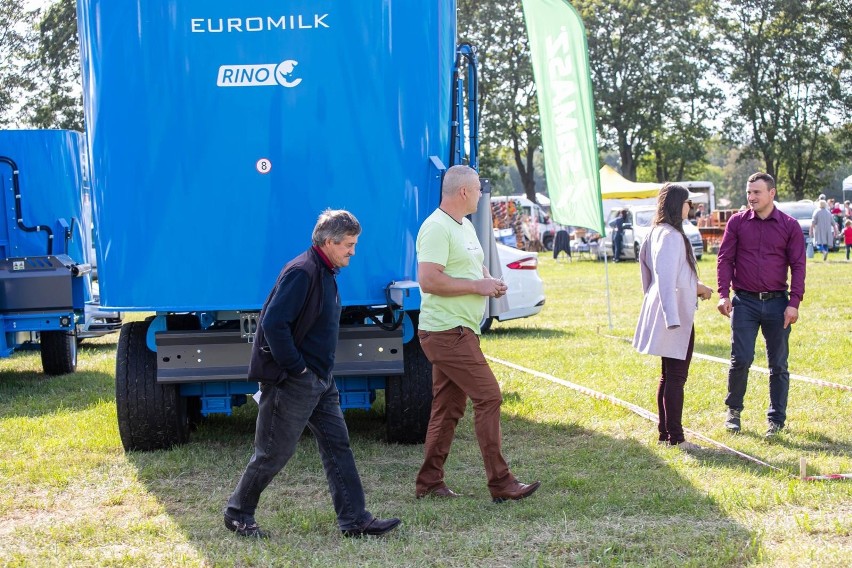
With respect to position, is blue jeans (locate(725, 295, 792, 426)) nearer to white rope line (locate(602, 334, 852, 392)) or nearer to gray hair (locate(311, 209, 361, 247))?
white rope line (locate(602, 334, 852, 392))

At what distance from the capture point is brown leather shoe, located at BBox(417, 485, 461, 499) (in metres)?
6.30

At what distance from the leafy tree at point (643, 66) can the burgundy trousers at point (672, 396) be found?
155 feet

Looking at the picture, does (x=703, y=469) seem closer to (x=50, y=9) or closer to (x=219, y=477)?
(x=219, y=477)

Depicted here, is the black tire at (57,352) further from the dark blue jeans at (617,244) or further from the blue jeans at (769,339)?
the dark blue jeans at (617,244)

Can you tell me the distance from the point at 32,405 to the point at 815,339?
867cm

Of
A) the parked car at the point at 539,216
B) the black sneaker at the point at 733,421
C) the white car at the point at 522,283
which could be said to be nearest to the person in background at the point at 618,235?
the parked car at the point at 539,216

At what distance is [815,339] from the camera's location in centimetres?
1292

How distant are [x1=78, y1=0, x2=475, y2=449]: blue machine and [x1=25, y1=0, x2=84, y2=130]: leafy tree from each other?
111 feet

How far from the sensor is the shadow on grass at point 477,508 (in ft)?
17.0

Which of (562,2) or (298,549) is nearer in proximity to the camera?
(298,549)

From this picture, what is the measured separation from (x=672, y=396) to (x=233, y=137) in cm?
336

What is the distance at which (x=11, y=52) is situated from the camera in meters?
40.8

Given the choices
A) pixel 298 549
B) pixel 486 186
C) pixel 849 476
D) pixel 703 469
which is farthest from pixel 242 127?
pixel 849 476

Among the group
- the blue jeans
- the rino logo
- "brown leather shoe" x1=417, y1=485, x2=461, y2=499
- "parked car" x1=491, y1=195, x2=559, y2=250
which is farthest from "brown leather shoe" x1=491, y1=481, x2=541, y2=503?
"parked car" x1=491, y1=195, x2=559, y2=250
